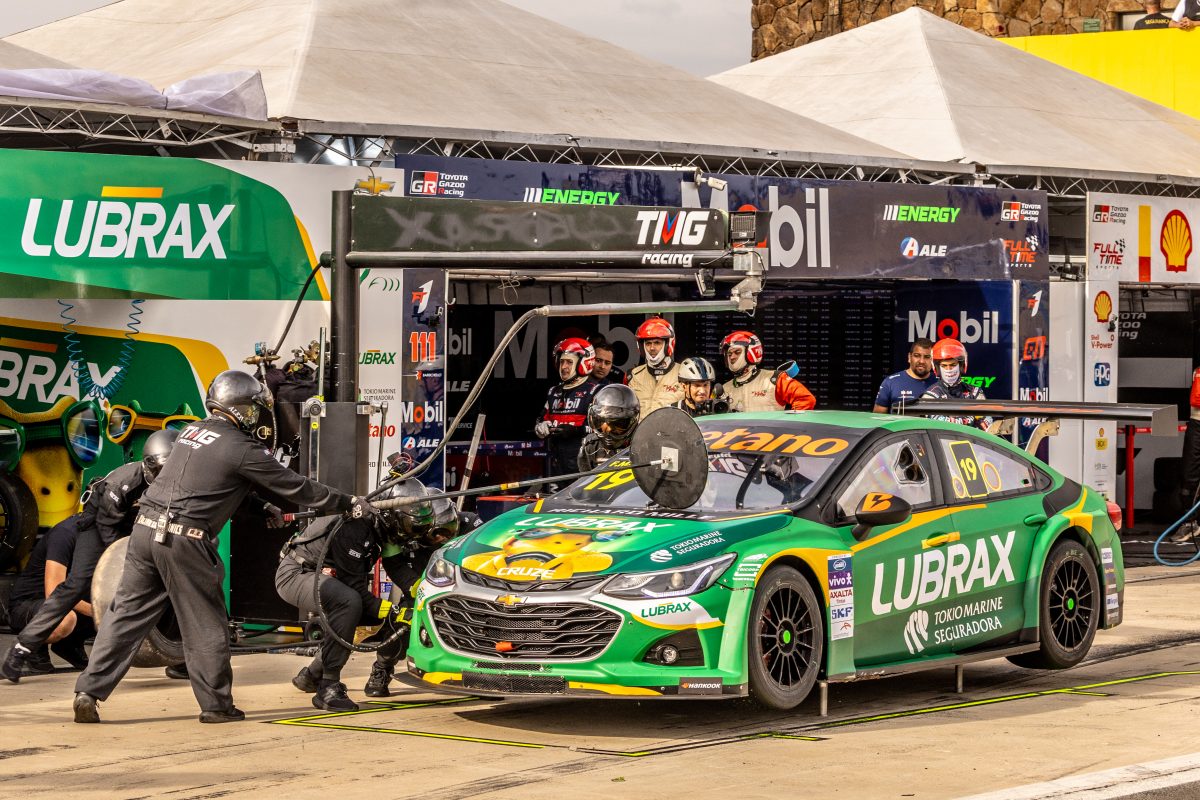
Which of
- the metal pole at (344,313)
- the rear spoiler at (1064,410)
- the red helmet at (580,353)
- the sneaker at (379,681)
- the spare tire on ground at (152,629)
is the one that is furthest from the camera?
the red helmet at (580,353)

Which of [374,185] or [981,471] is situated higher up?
[374,185]

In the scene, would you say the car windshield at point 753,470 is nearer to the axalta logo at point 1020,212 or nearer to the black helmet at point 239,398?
the black helmet at point 239,398

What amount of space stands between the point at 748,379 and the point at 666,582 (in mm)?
6740

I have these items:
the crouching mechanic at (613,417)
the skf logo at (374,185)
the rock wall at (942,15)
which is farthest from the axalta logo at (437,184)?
the rock wall at (942,15)

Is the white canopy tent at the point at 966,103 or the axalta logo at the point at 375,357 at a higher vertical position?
the white canopy tent at the point at 966,103

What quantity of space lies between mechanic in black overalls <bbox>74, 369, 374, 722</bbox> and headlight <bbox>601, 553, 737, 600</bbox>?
1711 mm

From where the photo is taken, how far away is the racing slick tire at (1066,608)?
1030 cm

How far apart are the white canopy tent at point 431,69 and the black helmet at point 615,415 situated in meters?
3.24

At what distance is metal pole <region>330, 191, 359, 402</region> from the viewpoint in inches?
399

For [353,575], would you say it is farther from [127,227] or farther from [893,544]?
[127,227]

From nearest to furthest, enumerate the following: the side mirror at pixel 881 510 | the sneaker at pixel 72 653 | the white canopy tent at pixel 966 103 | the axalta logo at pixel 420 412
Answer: the side mirror at pixel 881 510
the sneaker at pixel 72 653
the axalta logo at pixel 420 412
the white canopy tent at pixel 966 103

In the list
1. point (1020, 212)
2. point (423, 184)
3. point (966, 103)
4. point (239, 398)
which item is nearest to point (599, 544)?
point (239, 398)

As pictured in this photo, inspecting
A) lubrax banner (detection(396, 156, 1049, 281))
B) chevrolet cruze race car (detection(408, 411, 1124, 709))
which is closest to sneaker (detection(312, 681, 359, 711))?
chevrolet cruze race car (detection(408, 411, 1124, 709))

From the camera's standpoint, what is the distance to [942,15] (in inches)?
Result: 1957
